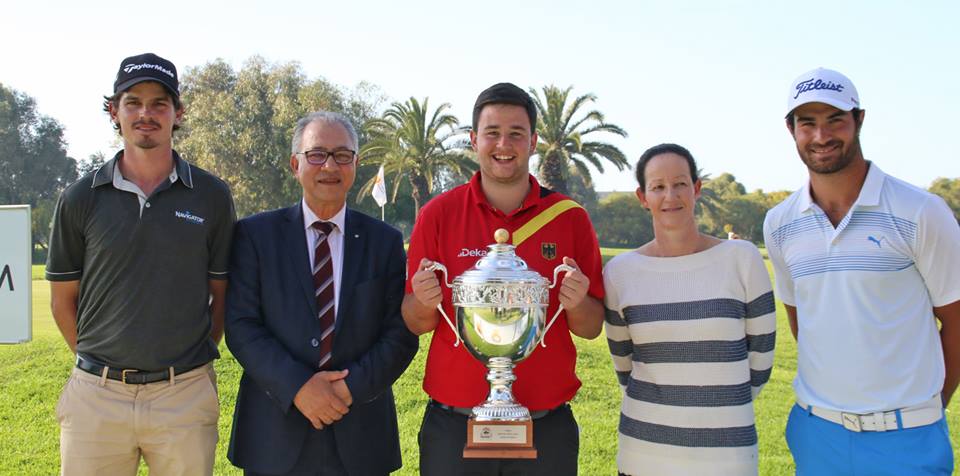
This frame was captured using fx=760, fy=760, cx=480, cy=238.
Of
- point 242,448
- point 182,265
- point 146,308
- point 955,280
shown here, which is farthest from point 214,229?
point 955,280

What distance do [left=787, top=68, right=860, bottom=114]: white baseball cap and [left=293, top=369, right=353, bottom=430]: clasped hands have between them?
96.9 inches

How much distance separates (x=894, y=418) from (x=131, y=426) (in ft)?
11.7

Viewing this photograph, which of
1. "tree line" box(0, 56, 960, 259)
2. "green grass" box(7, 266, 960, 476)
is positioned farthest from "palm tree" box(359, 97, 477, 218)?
"green grass" box(7, 266, 960, 476)

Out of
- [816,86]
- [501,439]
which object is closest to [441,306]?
[501,439]

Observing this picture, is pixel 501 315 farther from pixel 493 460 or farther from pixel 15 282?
pixel 15 282

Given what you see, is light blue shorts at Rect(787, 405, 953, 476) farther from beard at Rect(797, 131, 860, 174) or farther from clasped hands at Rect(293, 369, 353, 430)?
clasped hands at Rect(293, 369, 353, 430)

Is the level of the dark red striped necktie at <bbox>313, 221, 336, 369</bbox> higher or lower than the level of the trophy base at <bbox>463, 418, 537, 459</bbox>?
higher

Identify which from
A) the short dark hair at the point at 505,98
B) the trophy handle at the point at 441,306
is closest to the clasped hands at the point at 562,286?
the trophy handle at the point at 441,306

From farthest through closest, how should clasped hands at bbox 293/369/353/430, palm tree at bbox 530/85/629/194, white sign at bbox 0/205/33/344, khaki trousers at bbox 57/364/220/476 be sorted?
palm tree at bbox 530/85/629/194 → white sign at bbox 0/205/33/344 → khaki trousers at bbox 57/364/220/476 → clasped hands at bbox 293/369/353/430

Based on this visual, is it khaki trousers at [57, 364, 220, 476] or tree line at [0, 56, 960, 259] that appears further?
tree line at [0, 56, 960, 259]

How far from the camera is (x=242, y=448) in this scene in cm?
363

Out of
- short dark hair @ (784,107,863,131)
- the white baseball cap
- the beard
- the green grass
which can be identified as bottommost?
the green grass

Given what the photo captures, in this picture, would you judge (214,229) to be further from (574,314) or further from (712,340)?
(712,340)

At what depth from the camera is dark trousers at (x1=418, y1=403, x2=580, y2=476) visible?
11.1ft
